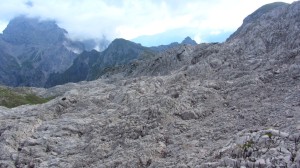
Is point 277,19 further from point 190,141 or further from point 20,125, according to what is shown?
point 20,125

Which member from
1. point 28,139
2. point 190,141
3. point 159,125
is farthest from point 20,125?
point 190,141

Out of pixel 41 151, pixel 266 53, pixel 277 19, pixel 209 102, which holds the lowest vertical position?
pixel 41 151

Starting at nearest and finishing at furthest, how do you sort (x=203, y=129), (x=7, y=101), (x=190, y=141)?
(x=190, y=141)
(x=203, y=129)
(x=7, y=101)

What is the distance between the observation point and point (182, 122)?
41.6m

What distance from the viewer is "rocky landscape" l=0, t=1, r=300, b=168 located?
29.5 metres

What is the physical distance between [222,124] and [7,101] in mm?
105448

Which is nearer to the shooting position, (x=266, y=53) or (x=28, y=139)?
(x=28, y=139)

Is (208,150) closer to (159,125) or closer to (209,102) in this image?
(159,125)

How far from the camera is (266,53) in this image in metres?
61.2

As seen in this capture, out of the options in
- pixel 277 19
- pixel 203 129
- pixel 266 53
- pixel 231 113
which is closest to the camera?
pixel 203 129

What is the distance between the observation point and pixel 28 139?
42688mm

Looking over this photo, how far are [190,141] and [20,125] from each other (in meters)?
21.5

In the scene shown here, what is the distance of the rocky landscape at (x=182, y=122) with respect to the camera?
29.5 metres

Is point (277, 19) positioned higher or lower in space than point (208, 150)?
higher
